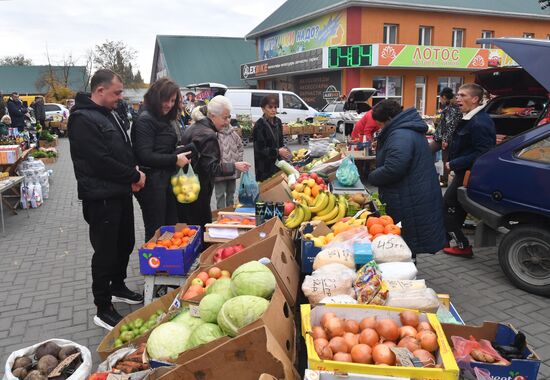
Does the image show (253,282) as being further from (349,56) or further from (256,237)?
(349,56)

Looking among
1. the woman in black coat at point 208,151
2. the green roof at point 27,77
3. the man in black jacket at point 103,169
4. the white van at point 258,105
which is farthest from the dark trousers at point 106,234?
the green roof at point 27,77

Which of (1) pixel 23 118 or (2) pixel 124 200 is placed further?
(1) pixel 23 118

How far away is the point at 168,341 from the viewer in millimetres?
2377

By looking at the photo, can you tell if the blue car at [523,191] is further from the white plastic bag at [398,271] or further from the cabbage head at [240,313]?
the cabbage head at [240,313]

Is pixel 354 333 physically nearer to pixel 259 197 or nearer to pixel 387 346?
pixel 387 346

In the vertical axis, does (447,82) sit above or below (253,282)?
above

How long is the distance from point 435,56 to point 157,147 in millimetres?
22453

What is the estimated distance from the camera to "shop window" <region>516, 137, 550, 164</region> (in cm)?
418

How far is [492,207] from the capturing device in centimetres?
458

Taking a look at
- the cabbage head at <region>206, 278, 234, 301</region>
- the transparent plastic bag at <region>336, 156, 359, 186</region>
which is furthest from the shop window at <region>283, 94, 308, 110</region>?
the cabbage head at <region>206, 278, 234, 301</region>

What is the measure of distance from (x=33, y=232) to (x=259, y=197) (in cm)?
429

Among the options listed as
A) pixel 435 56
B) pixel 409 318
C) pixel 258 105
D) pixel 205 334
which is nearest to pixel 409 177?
pixel 409 318

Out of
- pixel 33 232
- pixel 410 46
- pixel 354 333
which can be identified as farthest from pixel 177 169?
pixel 410 46

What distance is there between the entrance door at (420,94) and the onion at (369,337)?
79.3 feet
